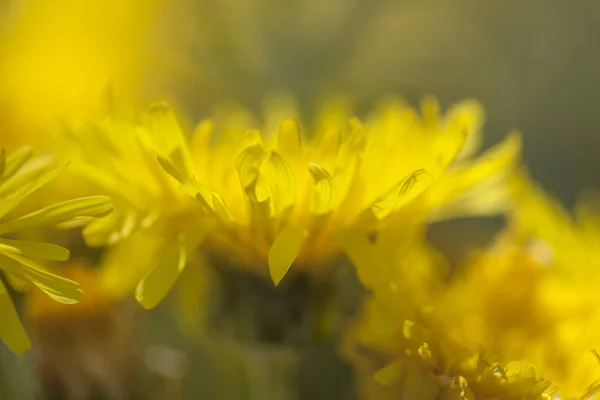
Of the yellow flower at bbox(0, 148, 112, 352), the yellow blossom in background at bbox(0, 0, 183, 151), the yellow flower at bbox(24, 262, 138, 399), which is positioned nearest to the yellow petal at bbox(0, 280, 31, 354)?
the yellow flower at bbox(0, 148, 112, 352)

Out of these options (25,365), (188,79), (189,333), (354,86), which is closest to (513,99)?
(354,86)

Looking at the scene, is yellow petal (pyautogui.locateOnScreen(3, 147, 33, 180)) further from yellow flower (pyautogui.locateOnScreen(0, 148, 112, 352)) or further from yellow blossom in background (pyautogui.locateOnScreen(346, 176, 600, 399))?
yellow blossom in background (pyautogui.locateOnScreen(346, 176, 600, 399))

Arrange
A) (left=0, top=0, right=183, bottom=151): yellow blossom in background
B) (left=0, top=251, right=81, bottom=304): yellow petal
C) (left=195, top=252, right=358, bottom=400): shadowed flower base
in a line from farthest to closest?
(left=0, top=0, right=183, bottom=151): yellow blossom in background
(left=195, top=252, right=358, bottom=400): shadowed flower base
(left=0, top=251, right=81, bottom=304): yellow petal

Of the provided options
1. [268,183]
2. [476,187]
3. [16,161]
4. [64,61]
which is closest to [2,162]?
[16,161]

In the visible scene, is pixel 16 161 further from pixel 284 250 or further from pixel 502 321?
pixel 502 321

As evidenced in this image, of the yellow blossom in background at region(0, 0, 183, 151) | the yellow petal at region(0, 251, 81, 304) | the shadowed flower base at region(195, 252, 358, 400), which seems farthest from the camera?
the yellow blossom in background at region(0, 0, 183, 151)

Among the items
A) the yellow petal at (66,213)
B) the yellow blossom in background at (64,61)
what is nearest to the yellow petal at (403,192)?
the yellow petal at (66,213)
